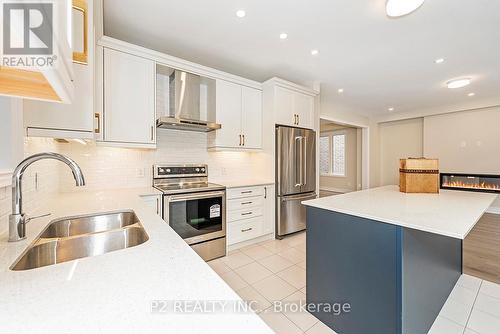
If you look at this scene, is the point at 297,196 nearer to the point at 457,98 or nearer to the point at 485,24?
the point at 485,24

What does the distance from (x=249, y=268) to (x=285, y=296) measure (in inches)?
23.4

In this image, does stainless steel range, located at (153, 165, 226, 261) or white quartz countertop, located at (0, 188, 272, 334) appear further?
stainless steel range, located at (153, 165, 226, 261)

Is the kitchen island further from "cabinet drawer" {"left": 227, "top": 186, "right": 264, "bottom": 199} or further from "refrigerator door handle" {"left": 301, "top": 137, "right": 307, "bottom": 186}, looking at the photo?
"refrigerator door handle" {"left": 301, "top": 137, "right": 307, "bottom": 186}

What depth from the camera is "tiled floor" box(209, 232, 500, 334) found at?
5.04 ft

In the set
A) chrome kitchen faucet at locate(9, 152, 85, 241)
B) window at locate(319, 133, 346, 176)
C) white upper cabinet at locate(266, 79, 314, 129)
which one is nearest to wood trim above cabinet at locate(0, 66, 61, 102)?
chrome kitchen faucet at locate(9, 152, 85, 241)

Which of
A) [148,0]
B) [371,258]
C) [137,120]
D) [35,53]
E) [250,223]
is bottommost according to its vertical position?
[250,223]

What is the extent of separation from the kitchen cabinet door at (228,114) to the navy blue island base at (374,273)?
5.60 ft

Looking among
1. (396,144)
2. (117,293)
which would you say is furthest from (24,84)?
(396,144)

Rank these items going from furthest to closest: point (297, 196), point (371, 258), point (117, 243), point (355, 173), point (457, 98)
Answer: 1. point (355, 173)
2. point (457, 98)
3. point (297, 196)
4. point (371, 258)
5. point (117, 243)

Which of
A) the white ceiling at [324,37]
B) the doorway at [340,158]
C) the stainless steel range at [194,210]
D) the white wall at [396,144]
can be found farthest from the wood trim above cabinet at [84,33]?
the white wall at [396,144]

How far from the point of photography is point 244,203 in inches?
114

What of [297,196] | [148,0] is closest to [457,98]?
[297,196]

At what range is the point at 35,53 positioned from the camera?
422 millimetres

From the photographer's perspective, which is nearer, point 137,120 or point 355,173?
point 137,120
